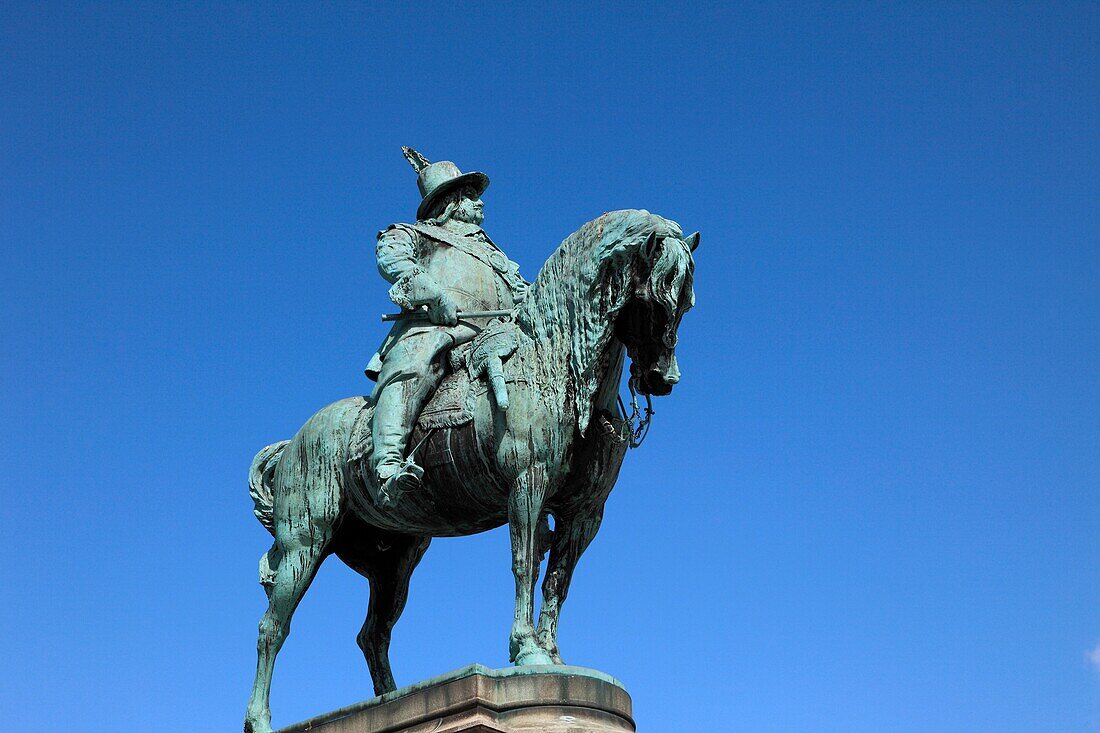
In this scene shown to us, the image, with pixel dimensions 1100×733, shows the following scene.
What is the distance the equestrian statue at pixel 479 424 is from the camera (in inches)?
437

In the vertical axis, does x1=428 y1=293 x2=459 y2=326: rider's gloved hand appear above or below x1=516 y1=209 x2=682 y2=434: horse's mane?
above

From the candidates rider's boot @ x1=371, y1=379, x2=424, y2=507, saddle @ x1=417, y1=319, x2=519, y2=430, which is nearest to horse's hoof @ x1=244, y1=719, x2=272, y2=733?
rider's boot @ x1=371, y1=379, x2=424, y2=507

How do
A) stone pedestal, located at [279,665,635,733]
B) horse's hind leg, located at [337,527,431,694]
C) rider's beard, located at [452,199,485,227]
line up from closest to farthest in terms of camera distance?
stone pedestal, located at [279,665,635,733] < horse's hind leg, located at [337,527,431,694] < rider's beard, located at [452,199,485,227]

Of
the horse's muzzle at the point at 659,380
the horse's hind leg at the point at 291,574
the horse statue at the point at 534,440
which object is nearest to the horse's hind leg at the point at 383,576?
the horse statue at the point at 534,440

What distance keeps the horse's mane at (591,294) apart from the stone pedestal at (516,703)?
76.7 inches

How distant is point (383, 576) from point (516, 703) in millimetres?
3125

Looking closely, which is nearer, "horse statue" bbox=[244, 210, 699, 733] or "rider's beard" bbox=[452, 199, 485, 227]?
"horse statue" bbox=[244, 210, 699, 733]

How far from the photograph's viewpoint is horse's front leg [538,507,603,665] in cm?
1140

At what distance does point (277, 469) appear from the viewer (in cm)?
1273

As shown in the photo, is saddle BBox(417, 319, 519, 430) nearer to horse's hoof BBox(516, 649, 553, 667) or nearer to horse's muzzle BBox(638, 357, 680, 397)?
horse's muzzle BBox(638, 357, 680, 397)

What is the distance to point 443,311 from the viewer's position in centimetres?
1225

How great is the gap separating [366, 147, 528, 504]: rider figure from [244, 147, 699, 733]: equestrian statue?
16 millimetres

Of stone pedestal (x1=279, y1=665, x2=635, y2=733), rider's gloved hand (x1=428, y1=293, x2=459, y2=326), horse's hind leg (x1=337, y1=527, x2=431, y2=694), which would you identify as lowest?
stone pedestal (x1=279, y1=665, x2=635, y2=733)

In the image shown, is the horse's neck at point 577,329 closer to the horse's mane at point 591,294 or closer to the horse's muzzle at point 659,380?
the horse's mane at point 591,294
